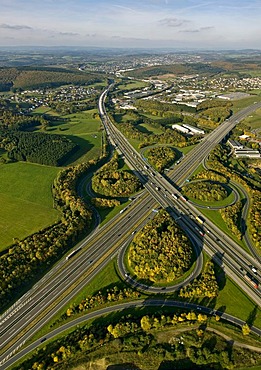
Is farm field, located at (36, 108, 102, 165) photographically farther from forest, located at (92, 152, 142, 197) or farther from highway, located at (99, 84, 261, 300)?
forest, located at (92, 152, 142, 197)

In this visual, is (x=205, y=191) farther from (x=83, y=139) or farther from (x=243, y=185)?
(x=83, y=139)

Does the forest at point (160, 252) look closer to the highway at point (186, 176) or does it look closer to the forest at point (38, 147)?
the highway at point (186, 176)

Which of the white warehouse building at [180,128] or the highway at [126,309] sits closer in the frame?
the highway at [126,309]

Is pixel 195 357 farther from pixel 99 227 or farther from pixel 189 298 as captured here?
pixel 99 227

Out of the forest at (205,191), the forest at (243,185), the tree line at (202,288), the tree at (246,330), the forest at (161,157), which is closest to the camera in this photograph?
the tree at (246,330)

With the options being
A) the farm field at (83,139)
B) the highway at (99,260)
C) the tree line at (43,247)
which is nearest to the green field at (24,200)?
the tree line at (43,247)

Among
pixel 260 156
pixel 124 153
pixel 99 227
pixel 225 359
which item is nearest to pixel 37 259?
pixel 99 227

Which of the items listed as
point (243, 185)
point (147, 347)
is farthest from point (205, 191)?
point (147, 347)
